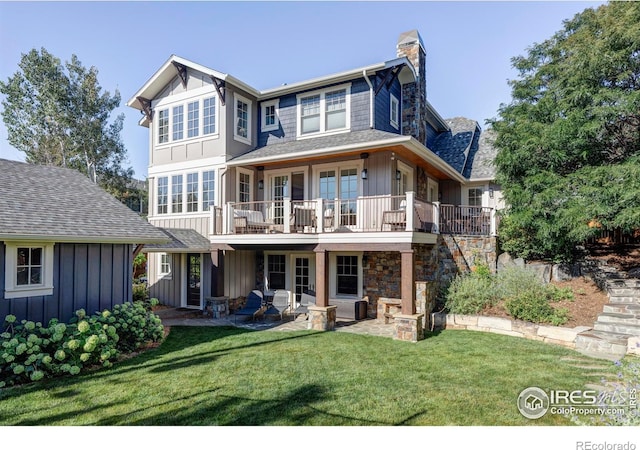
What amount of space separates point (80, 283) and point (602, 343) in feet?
35.2

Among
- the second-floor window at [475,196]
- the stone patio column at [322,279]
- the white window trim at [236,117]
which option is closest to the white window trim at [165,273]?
the white window trim at [236,117]

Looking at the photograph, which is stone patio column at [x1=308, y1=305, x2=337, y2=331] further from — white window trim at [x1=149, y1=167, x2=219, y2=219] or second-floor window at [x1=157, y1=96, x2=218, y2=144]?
second-floor window at [x1=157, y1=96, x2=218, y2=144]

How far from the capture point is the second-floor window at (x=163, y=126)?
44.6ft

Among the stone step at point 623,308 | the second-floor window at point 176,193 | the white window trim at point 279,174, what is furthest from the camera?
the second-floor window at point 176,193

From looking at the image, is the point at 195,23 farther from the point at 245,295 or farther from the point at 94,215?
the point at 245,295

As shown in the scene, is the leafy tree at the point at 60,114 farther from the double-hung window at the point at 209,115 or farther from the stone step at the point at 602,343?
the stone step at the point at 602,343

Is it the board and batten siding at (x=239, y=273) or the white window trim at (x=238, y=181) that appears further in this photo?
the white window trim at (x=238, y=181)

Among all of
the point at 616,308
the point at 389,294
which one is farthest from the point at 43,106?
the point at 616,308

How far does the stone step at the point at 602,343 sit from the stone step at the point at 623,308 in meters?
1.12

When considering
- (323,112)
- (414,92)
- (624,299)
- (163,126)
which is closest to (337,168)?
(323,112)

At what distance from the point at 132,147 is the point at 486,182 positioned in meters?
23.1

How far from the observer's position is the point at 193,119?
509 inches

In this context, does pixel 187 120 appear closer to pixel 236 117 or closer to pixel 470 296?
pixel 236 117

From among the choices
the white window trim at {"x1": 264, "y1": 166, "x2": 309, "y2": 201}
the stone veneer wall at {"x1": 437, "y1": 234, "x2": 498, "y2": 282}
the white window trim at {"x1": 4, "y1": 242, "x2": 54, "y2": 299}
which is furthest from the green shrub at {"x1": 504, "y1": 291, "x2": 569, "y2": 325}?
the white window trim at {"x1": 4, "y1": 242, "x2": 54, "y2": 299}
